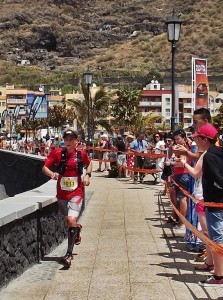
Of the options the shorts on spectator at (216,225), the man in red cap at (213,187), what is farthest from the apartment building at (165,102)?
the shorts on spectator at (216,225)

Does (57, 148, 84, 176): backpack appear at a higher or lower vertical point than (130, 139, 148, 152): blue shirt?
higher

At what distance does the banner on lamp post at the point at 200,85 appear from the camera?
18.4m

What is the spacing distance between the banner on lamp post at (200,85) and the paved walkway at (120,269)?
6854mm

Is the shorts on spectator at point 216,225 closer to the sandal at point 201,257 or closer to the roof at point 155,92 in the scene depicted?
the sandal at point 201,257

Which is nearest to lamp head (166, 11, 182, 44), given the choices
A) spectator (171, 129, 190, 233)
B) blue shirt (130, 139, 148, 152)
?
blue shirt (130, 139, 148, 152)

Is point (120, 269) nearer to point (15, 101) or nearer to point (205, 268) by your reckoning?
point (205, 268)

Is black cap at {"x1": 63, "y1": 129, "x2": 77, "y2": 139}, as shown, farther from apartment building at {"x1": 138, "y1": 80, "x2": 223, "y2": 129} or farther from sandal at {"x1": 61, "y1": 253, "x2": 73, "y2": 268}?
apartment building at {"x1": 138, "y1": 80, "x2": 223, "y2": 129}

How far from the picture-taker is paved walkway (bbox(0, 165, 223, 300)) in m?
6.70

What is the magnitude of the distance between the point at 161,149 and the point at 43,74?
155m

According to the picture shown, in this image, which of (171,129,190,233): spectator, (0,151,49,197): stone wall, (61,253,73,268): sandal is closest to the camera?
(61,253,73,268): sandal

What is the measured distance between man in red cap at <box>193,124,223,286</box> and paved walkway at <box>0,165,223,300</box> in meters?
0.23

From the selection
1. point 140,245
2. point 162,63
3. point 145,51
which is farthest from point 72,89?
point 140,245

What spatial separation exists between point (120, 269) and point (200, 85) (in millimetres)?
12583

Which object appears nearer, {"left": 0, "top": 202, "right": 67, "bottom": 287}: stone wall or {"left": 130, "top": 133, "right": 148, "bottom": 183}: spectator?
{"left": 0, "top": 202, "right": 67, "bottom": 287}: stone wall
